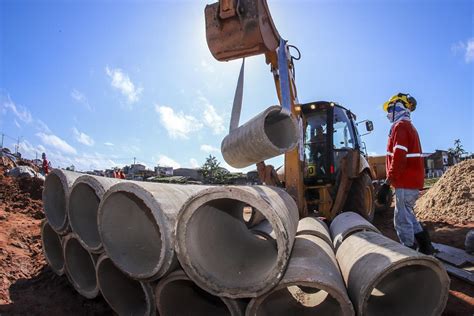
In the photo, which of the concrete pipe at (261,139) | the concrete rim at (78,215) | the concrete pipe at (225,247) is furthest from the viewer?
the concrete pipe at (261,139)

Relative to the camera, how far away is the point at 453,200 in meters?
8.64

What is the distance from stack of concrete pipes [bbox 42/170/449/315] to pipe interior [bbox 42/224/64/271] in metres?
0.05

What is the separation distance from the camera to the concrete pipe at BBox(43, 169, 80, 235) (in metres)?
3.36

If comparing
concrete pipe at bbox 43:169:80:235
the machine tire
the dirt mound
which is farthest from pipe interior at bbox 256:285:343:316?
the dirt mound

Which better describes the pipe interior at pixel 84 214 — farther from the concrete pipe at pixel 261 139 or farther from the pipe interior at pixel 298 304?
the pipe interior at pixel 298 304

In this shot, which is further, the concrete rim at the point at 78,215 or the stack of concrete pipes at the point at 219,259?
the concrete rim at the point at 78,215

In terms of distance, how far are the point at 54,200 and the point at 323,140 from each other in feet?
15.7

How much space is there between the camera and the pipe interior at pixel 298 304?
2.60 m

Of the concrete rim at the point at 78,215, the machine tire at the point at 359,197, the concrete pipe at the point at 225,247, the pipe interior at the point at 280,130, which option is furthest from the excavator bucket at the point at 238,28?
the machine tire at the point at 359,197

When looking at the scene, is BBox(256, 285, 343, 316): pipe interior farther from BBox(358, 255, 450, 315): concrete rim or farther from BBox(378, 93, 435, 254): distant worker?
BBox(378, 93, 435, 254): distant worker

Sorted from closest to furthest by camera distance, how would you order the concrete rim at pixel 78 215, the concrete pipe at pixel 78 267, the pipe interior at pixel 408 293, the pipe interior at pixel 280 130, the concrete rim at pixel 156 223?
the concrete rim at pixel 156 223 < the pipe interior at pixel 408 293 < the concrete rim at pixel 78 215 < the concrete pipe at pixel 78 267 < the pipe interior at pixel 280 130

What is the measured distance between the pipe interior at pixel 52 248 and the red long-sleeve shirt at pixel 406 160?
4292 mm

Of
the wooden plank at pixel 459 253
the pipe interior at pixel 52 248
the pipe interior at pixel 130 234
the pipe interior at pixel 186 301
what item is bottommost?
the wooden plank at pixel 459 253

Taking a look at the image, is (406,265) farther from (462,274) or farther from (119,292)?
(119,292)
